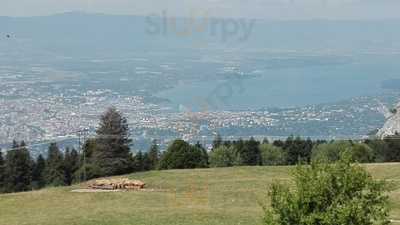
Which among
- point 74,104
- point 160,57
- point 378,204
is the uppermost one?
point 160,57

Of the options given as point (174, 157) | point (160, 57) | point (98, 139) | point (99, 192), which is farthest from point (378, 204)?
point (160, 57)

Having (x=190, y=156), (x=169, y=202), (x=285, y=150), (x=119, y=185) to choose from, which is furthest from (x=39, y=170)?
(x=169, y=202)

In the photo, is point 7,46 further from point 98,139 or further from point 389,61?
point 98,139

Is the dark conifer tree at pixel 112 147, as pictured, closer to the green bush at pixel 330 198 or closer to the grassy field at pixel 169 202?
the grassy field at pixel 169 202

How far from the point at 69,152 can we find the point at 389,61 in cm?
8229

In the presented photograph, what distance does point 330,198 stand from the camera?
1641 centimetres

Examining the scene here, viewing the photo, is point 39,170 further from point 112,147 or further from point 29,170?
point 112,147

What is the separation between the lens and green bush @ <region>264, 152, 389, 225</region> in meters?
16.0

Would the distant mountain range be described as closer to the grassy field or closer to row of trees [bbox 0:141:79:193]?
row of trees [bbox 0:141:79:193]

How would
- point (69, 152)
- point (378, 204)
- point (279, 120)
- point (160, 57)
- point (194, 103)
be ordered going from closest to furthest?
point (378, 204) < point (194, 103) < point (69, 152) < point (279, 120) < point (160, 57)

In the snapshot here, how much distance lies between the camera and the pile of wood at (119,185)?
128 feet

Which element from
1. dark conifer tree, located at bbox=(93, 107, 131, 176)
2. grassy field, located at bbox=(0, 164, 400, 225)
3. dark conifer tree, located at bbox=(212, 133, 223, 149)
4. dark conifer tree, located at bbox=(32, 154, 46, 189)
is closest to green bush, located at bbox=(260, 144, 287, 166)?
dark conifer tree, located at bbox=(212, 133, 223, 149)

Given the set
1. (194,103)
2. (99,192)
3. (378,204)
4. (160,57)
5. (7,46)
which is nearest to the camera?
(378,204)

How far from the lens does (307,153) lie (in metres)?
73.4
